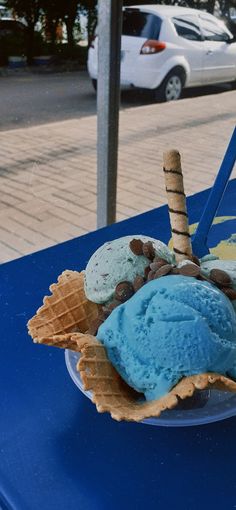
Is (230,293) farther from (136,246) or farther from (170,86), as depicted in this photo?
(170,86)

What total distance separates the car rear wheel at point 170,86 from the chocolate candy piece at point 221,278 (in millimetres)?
5298

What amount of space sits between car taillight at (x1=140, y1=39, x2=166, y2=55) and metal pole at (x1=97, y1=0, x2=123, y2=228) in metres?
3.83

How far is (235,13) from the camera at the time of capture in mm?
4156

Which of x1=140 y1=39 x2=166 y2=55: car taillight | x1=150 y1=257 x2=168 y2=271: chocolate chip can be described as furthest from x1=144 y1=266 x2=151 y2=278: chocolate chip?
x1=140 y1=39 x2=166 y2=55: car taillight

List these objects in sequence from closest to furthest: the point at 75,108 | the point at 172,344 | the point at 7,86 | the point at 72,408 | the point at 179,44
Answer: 1. the point at 172,344
2. the point at 72,408
3. the point at 179,44
4. the point at 75,108
5. the point at 7,86

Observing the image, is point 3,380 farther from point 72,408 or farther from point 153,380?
point 153,380

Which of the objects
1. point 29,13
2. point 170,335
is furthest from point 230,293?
point 29,13

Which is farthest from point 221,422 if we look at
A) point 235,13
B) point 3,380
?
point 235,13

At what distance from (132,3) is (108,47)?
352 centimetres

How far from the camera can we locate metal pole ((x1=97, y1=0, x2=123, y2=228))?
1908mm

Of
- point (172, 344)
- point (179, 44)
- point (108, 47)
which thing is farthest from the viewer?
point (179, 44)

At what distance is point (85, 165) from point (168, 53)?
2112 mm

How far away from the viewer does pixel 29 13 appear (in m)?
7.06

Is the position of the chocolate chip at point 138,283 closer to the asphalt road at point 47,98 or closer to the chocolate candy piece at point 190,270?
the chocolate candy piece at point 190,270
